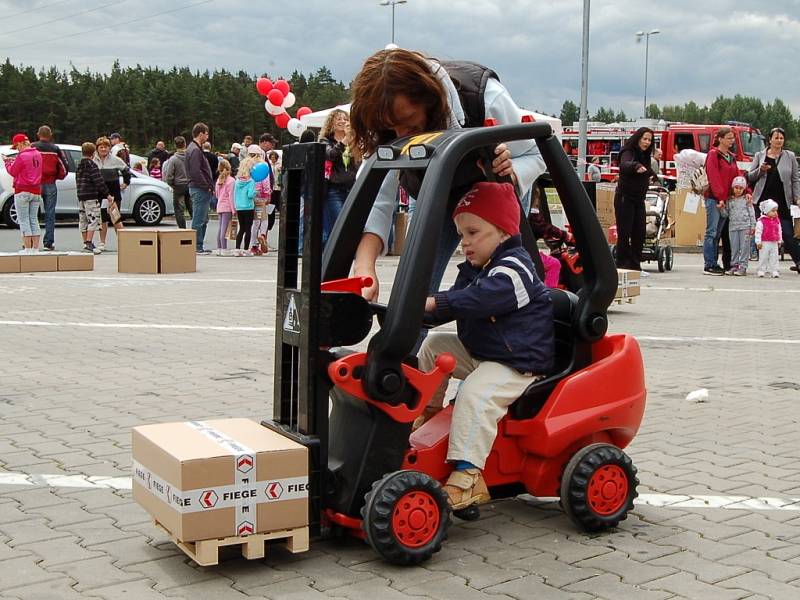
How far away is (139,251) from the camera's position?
14328 millimetres

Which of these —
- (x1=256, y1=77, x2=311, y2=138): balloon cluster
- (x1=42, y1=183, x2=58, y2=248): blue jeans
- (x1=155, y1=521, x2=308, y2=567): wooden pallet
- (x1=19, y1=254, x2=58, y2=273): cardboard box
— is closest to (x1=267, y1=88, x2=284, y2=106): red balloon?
(x1=256, y1=77, x2=311, y2=138): balloon cluster

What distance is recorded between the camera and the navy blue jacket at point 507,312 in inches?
153

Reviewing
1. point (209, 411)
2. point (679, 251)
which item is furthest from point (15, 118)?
point (209, 411)

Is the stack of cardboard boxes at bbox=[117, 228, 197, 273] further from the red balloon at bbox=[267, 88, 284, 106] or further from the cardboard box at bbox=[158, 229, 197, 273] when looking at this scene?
the red balloon at bbox=[267, 88, 284, 106]

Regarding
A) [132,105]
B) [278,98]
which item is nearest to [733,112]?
[132,105]

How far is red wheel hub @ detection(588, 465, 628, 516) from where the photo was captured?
4.06 metres

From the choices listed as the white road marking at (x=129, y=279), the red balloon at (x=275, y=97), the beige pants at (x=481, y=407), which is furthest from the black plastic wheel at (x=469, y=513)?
the red balloon at (x=275, y=97)

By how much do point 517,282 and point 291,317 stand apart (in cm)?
81

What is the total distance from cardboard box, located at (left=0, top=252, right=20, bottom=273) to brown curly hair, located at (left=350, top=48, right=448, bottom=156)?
10899 mm

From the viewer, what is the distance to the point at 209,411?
6.17m

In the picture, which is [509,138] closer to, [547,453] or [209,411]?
[547,453]

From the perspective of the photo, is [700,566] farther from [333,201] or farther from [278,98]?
[278,98]

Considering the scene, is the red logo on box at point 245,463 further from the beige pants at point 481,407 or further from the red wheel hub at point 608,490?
the red wheel hub at point 608,490

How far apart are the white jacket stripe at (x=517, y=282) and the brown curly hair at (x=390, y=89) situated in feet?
2.23
